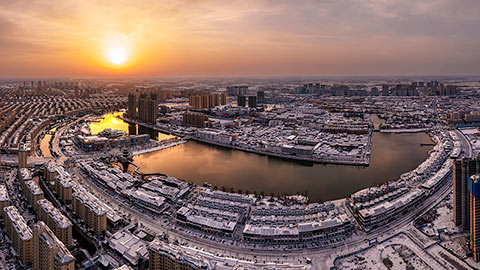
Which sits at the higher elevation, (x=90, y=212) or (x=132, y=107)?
(x=132, y=107)

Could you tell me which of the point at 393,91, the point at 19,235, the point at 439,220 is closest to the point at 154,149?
the point at 19,235

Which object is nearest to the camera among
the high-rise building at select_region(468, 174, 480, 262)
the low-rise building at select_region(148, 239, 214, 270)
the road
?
the low-rise building at select_region(148, 239, 214, 270)

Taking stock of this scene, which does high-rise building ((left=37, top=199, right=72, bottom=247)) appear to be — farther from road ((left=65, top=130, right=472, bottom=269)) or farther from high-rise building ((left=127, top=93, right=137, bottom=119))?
high-rise building ((left=127, top=93, right=137, bottom=119))

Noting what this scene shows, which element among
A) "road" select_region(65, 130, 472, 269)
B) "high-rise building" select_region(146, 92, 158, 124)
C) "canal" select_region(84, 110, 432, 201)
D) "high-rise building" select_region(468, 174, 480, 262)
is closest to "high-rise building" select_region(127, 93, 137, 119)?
"high-rise building" select_region(146, 92, 158, 124)

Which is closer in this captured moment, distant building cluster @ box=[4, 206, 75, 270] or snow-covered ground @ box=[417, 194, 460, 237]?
distant building cluster @ box=[4, 206, 75, 270]

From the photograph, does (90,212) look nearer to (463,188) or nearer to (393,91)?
(463,188)

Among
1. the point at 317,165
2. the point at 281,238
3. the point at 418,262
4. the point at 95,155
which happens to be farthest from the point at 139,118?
the point at 418,262
